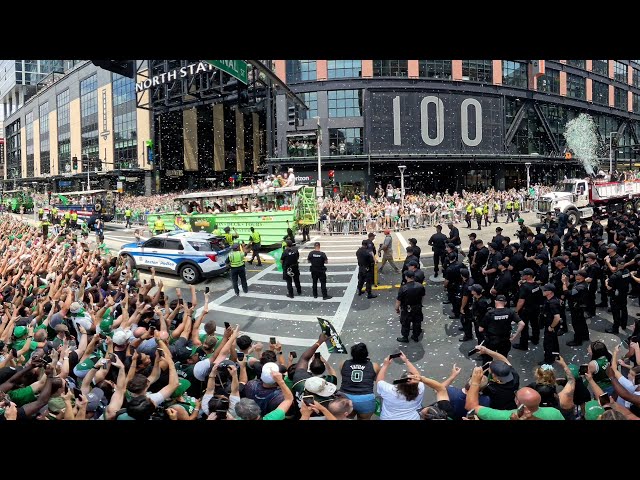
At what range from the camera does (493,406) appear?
4.34m

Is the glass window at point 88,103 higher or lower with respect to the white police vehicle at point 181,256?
higher

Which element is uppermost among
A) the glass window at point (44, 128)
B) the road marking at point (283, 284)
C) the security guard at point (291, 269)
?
the glass window at point (44, 128)

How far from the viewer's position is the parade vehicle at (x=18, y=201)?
31.9 meters

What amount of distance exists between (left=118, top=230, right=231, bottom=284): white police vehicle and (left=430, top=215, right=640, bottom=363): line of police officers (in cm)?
491

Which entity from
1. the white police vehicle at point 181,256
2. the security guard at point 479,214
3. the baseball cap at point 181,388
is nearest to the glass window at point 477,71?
the security guard at point 479,214

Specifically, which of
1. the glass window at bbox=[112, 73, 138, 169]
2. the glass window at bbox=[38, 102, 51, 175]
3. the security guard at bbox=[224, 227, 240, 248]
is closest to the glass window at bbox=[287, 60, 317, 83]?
the glass window at bbox=[112, 73, 138, 169]

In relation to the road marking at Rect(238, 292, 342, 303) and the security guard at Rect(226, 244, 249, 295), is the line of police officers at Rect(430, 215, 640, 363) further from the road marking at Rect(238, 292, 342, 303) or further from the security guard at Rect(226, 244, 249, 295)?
the security guard at Rect(226, 244, 249, 295)

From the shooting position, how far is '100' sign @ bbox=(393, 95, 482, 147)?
105ft

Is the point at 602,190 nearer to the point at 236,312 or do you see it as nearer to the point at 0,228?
the point at 236,312

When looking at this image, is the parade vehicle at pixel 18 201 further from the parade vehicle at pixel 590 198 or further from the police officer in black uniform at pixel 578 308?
the police officer in black uniform at pixel 578 308

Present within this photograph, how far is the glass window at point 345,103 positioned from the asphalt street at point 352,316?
2560 cm

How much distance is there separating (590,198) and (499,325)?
18187 millimetres

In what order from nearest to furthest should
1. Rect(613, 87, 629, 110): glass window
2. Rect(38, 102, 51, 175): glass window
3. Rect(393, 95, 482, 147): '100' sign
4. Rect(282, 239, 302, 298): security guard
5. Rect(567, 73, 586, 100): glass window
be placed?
Rect(282, 239, 302, 298): security guard < Rect(38, 102, 51, 175): glass window < Rect(393, 95, 482, 147): '100' sign < Rect(567, 73, 586, 100): glass window < Rect(613, 87, 629, 110): glass window

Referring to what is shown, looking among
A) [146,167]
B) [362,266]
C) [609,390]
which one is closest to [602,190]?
[362,266]
